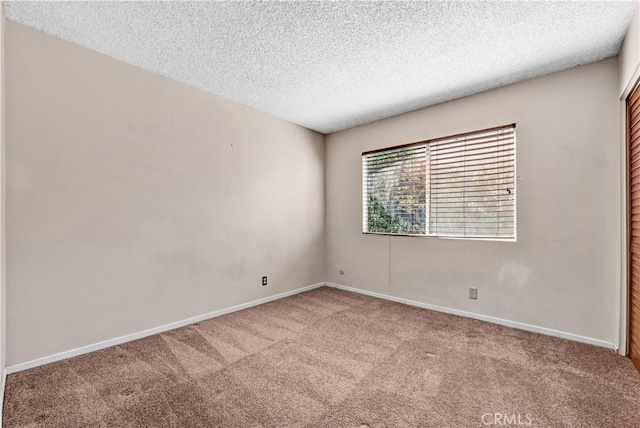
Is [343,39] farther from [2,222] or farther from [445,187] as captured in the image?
[2,222]

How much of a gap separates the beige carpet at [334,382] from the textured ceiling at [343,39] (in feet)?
7.71

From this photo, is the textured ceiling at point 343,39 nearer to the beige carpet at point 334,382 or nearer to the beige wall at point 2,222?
the beige wall at point 2,222

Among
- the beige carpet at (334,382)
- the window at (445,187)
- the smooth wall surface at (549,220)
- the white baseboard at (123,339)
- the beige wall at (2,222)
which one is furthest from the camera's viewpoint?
the window at (445,187)

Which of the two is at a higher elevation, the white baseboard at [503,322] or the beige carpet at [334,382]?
the white baseboard at [503,322]

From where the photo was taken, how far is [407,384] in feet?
6.34

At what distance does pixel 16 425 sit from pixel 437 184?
378 cm

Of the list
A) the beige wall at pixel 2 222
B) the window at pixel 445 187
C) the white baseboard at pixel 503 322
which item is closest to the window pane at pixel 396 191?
the window at pixel 445 187

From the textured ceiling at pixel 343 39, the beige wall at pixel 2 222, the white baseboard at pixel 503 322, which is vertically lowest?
the white baseboard at pixel 503 322

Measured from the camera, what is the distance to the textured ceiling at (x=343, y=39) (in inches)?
74.5

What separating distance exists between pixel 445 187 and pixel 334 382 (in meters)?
2.40

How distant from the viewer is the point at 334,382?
6.44 ft

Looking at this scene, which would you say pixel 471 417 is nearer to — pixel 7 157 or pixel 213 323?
pixel 213 323

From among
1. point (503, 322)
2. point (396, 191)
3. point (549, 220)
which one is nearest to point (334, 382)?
point (503, 322)

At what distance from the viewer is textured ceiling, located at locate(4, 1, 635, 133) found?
189 centimetres
